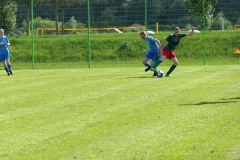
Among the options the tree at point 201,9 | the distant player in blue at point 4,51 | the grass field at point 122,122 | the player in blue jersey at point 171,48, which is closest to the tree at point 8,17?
the tree at point 201,9

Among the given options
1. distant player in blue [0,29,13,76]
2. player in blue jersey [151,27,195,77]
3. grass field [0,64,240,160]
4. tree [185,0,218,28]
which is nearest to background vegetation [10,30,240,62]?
tree [185,0,218,28]

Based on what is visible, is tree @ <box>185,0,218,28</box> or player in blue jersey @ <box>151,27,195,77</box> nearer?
player in blue jersey @ <box>151,27,195,77</box>

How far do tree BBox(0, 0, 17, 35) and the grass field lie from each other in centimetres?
1916

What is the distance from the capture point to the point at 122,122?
11492 mm

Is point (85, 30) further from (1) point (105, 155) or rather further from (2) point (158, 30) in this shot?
(1) point (105, 155)

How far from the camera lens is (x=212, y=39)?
37531mm

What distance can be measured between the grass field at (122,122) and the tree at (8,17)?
1916 centimetres

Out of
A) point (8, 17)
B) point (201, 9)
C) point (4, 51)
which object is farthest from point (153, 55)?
point (8, 17)

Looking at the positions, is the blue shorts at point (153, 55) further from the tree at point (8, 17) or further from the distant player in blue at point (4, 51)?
the tree at point (8, 17)

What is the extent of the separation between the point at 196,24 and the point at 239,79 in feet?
49.9

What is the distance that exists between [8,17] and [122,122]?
27.8 m

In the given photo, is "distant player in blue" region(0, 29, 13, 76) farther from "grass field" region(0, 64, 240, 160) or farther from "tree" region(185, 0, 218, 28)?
"tree" region(185, 0, 218, 28)

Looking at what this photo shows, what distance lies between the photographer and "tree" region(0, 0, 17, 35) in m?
38.0

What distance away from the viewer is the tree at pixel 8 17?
38031 mm
